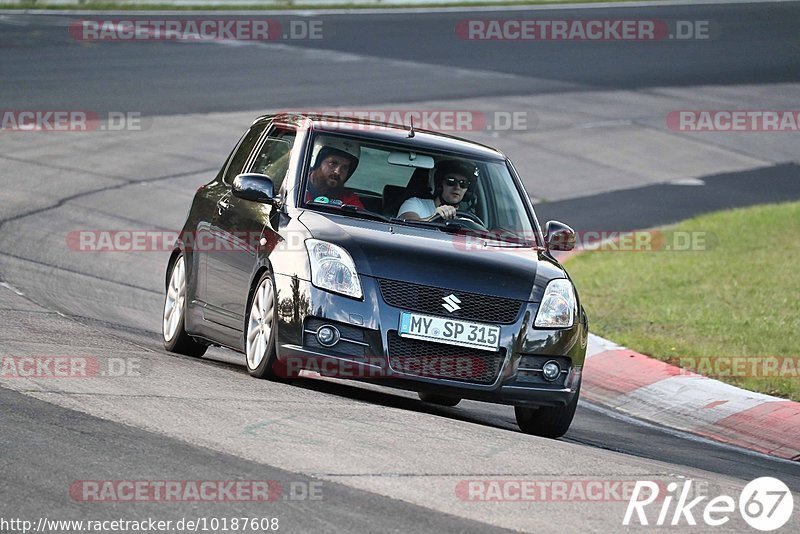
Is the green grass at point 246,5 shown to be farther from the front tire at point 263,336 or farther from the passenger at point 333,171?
the front tire at point 263,336

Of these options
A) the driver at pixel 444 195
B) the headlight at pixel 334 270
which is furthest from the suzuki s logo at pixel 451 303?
the driver at pixel 444 195

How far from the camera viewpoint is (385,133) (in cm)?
941

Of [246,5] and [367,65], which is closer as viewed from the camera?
[367,65]

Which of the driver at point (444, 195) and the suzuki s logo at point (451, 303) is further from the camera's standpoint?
the driver at point (444, 195)

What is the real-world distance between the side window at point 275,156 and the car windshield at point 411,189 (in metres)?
0.25

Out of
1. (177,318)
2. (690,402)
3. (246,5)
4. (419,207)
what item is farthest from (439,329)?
(246,5)

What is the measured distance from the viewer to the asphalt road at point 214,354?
5996mm

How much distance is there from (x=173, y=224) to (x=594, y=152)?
30.8 feet

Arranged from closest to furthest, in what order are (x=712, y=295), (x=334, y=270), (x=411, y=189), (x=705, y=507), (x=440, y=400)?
1. (x=705, y=507)
2. (x=334, y=270)
3. (x=411, y=189)
4. (x=440, y=400)
5. (x=712, y=295)

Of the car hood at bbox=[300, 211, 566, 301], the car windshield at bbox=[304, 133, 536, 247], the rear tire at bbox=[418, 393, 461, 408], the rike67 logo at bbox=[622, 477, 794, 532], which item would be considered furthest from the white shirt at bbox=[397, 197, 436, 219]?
the rike67 logo at bbox=[622, 477, 794, 532]

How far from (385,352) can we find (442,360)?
32 centimetres

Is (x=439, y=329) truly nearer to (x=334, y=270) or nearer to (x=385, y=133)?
(x=334, y=270)

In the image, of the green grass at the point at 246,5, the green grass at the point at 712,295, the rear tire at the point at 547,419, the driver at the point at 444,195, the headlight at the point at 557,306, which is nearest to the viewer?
the headlight at the point at 557,306

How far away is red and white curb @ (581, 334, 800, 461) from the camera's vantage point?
9844 millimetres
